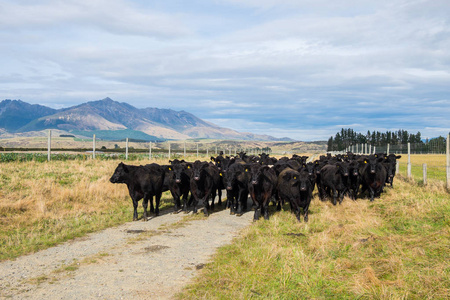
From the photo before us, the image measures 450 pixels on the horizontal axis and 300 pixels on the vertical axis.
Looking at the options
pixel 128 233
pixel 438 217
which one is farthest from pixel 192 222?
pixel 438 217

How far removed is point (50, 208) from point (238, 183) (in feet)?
22.8

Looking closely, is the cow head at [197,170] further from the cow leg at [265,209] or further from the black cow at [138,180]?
the cow leg at [265,209]

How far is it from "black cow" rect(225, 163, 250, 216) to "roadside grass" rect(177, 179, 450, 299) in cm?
276

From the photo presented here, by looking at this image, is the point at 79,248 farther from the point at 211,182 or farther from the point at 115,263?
the point at 211,182

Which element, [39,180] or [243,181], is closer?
[243,181]

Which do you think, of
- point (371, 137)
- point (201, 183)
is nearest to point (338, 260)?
point (201, 183)

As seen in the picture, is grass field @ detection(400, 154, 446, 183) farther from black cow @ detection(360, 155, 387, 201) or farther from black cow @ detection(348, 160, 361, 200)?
black cow @ detection(348, 160, 361, 200)

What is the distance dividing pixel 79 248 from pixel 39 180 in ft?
31.9

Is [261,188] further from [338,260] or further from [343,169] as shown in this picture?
[338,260]

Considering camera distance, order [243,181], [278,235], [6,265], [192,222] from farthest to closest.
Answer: [243,181] < [192,222] < [278,235] < [6,265]

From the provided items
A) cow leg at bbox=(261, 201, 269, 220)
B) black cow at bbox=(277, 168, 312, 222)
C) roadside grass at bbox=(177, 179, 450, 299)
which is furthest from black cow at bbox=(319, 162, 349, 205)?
roadside grass at bbox=(177, 179, 450, 299)

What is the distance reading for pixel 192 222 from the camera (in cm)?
1241

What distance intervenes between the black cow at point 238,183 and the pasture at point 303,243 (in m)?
1.53

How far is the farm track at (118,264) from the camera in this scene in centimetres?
633
